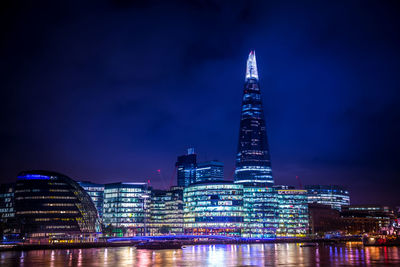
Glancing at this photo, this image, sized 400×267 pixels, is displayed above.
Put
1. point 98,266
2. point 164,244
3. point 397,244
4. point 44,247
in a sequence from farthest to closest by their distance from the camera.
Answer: point 397,244 < point 164,244 < point 44,247 < point 98,266

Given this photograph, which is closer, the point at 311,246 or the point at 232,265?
the point at 232,265

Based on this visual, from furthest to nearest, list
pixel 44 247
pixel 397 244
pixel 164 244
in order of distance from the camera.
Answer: pixel 397 244, pixel 164 244, pixel 44 247

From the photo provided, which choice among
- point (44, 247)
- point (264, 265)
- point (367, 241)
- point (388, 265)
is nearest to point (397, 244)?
point (367, 241)

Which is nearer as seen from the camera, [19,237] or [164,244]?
[164,244]

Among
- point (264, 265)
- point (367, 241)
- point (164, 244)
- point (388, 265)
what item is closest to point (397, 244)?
point (367, 241)

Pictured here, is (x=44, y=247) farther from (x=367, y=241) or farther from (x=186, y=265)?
(x=367, y=241)

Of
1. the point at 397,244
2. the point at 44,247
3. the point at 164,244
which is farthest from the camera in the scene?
the point at 397,244

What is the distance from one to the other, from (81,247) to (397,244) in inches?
5357

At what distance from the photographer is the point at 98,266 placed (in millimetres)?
87062

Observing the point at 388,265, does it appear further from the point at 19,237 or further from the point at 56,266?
the point at 19,237

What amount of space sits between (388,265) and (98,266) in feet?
194

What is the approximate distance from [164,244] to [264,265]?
94.6 meters

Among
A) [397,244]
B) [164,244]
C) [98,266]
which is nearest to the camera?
[98,266]

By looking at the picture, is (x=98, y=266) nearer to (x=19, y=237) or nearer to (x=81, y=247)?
(x=81, y=247)
